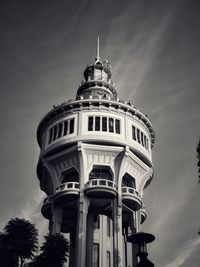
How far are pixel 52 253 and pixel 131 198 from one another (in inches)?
598

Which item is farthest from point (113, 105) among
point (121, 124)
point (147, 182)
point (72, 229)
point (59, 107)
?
point (72, 229)

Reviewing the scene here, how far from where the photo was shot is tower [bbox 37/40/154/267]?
53562mm

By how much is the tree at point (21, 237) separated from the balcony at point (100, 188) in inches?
361

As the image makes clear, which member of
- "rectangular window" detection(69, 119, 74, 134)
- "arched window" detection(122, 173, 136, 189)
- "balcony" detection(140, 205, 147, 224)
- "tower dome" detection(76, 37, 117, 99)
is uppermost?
"tower dome" detection(76, 37, 117, 99)

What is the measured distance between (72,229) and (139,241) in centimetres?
1939

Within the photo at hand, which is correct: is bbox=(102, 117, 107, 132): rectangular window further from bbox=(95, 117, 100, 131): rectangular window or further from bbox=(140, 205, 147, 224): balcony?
bbox=(140, 205, 147, 224): balcony

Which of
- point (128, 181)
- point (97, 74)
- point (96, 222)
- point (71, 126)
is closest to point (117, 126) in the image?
point (71, 126)

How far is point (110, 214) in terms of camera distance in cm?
5728

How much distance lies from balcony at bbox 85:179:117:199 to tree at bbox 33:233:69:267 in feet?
33.4

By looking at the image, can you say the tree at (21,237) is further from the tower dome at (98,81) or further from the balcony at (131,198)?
the tower dome at (98,81)

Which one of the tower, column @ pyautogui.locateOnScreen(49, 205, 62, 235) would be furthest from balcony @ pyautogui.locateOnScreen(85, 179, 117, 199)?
column @ pyautogui.locateOnScreen(49, 205, 62, 235)

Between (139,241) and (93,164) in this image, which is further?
(93,164)

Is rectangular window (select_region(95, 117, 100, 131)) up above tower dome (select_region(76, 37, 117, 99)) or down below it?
below

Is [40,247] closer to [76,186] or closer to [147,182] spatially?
[76,186]
